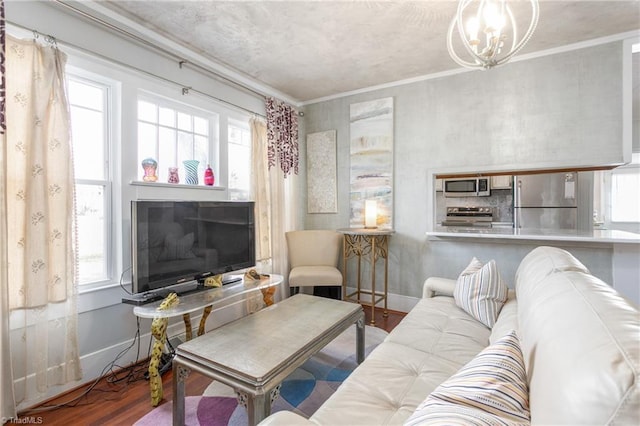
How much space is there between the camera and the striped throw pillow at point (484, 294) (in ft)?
6.26

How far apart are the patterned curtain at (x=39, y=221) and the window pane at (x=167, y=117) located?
2.54ft

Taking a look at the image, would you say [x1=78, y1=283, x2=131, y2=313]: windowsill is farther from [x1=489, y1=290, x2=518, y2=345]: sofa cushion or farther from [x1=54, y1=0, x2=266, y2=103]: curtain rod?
[x1=489, y1=290, x2=518, y2=345]: sofa cushion

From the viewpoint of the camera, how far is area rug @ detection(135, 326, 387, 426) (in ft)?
5.69

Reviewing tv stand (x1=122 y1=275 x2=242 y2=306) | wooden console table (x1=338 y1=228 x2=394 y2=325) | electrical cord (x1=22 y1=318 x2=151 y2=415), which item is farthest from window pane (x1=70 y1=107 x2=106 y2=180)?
wooden console table (x1=338 y1=228 x2=394 y2=325)

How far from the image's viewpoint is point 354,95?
377 centimetres

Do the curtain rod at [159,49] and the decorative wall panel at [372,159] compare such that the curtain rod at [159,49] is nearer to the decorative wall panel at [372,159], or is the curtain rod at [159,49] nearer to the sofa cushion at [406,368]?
the decorative wall panel at [372,159]

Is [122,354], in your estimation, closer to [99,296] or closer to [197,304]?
[99,296]

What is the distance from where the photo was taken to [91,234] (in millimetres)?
2211

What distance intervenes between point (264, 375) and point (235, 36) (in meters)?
2.52

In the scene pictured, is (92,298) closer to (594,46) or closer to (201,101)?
(201,101)

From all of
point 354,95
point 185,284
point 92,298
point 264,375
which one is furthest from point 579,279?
point 354,95

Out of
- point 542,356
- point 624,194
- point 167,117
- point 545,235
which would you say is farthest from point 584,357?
point 624,194

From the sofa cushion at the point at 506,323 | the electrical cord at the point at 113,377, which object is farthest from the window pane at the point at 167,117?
the sofa cushion at the point at 506,323

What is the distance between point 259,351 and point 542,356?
125 centimetres
